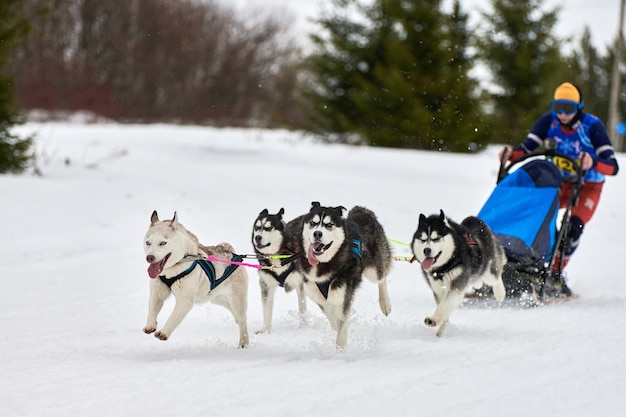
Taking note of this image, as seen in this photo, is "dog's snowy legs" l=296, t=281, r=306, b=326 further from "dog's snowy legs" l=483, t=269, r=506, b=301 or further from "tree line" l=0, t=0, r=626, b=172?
"tree line" l=0, t=0, r=626, b=172

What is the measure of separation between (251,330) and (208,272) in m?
1.00

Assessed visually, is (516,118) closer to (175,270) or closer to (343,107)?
(343,107)

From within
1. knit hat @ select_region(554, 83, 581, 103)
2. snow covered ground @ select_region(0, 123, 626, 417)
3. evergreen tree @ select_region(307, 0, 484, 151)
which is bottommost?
snow covered ground @ select_region(0, 123, 626, 417)

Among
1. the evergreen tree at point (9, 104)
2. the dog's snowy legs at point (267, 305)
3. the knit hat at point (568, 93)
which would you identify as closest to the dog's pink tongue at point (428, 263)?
the dog's snowy legs at point (267, 305)

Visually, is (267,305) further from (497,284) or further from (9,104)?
(9,104)

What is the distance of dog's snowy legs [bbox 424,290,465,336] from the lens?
5004 mm

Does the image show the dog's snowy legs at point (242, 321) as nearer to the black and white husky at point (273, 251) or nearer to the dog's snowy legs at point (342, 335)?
the black and white husky at point (273, 251)

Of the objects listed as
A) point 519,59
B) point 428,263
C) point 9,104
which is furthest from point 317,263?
point 519,59

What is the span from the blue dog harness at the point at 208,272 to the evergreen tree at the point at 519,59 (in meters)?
17.1

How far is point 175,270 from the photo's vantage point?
4516 millimetres

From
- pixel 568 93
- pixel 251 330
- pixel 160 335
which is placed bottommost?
pixel 251 330

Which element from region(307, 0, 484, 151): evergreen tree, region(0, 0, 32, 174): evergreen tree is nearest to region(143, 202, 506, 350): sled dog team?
region(0, 0, 32, 174): evergreen tree

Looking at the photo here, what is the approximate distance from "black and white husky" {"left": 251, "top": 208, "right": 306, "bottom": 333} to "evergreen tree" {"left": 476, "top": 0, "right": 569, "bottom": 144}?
16371 millimetres

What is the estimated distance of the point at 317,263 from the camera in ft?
15.5
